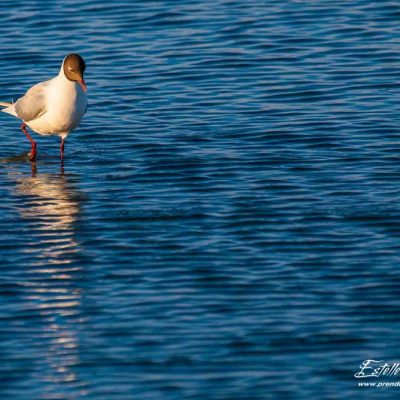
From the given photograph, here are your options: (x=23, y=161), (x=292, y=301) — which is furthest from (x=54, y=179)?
(x=292, y=301)

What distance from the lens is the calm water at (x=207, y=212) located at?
9211mm

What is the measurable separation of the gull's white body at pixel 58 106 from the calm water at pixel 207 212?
46 cm

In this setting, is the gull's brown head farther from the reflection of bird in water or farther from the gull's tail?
the gull's tail

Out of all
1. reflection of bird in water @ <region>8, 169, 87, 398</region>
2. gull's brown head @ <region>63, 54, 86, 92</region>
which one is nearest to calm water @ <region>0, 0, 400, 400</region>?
reflection of bird in water @ <region>8, 169, 87, 398</region>

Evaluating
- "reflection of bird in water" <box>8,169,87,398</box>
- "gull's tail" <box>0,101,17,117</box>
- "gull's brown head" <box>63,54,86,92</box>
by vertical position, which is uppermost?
"gull's brown head" <box>63,54,86,92</box>

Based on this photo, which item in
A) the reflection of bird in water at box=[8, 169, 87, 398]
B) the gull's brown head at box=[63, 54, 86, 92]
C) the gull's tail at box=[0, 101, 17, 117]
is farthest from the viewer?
the gull's tail at box=[0, 101, 17, 117]

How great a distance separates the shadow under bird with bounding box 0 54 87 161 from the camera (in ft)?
47.7

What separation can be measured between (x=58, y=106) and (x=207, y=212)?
9.38ft

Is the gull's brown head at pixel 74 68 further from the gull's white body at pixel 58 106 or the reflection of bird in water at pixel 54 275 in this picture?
the reflection of bird in water at pixel 54 275

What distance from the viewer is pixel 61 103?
47.9 ft

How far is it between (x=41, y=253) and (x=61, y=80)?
3.63m

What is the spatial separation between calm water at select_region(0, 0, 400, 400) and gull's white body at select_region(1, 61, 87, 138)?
462 millimetres

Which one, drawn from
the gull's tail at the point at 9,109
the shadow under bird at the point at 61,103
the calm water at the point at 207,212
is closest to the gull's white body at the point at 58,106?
the shadow under bird at the point at 61,103

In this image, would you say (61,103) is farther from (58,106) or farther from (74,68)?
(74,68)
